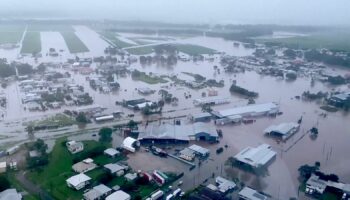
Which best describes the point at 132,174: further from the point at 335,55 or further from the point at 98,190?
the point at 335,55

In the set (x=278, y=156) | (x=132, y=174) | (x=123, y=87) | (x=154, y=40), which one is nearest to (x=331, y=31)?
(x=154, y=40)

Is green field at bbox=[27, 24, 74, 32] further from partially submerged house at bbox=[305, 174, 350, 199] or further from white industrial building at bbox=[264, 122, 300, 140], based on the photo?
partially submerged house at bbox=[305, 174, 350, 199]

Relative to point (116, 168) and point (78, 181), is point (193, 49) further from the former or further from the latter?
point (78, 181)

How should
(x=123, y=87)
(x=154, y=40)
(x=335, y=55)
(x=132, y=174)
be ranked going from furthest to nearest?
(x=154, y=40)
(x=335, y=55)
(x=123, y=87)
(x=132, y=174)

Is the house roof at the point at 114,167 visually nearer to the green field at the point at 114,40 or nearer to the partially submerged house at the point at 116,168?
the partially submerged house at the point at 116,168

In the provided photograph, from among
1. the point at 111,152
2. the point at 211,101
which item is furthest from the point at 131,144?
the point at 211,101

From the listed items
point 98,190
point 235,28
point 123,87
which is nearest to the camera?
point 98,190
